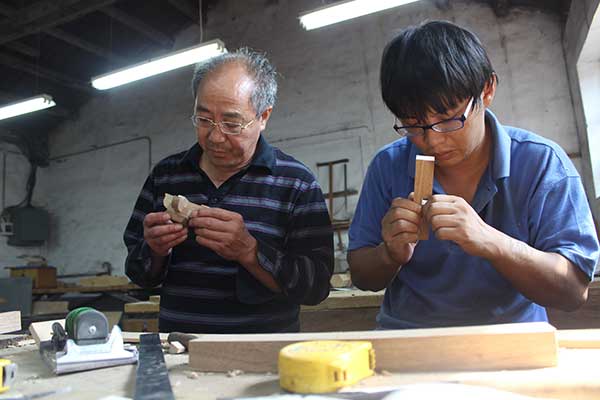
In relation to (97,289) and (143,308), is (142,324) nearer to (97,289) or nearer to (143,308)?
(143,308)

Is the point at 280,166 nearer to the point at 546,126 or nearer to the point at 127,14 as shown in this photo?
the point at 546,126

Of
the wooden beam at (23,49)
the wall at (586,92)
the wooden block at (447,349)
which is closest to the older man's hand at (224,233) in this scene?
the wooden block at (447,349)

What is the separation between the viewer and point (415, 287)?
5.18 ft

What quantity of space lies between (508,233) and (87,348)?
1226mm

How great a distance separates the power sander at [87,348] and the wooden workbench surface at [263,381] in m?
0.02

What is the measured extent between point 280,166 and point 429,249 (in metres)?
0.73

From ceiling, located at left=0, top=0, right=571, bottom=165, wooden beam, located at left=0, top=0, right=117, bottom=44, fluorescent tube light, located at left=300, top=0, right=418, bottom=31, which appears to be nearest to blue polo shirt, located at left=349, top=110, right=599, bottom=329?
fluorescent tube light, located at left=300, top=0, right=418, bottom=31

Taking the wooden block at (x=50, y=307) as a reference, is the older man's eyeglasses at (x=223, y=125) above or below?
above

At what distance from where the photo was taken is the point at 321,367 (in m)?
0.79

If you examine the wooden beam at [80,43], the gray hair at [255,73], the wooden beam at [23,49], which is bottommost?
the gray hair at [255,73]

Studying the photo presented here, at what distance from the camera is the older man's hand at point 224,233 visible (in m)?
1.64

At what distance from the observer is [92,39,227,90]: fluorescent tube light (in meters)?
5.60

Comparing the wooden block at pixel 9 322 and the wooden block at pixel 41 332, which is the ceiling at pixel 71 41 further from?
the wooden block at pixel 41 332

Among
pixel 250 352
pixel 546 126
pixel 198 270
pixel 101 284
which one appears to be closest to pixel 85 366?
pixel 250 352
